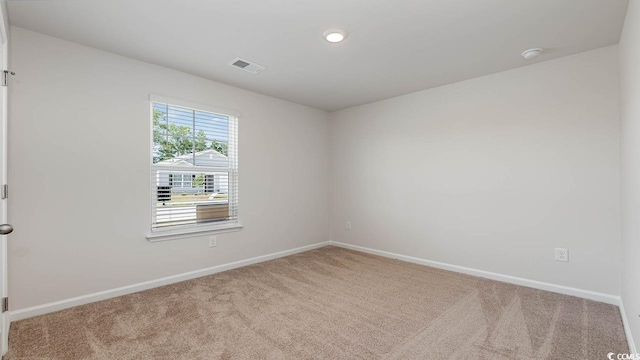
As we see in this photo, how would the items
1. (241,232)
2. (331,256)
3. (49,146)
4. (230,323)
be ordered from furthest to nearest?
(331,256) → (241,232) → (49,146) → (230,323)

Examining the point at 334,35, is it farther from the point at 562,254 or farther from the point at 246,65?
the point at 562,254

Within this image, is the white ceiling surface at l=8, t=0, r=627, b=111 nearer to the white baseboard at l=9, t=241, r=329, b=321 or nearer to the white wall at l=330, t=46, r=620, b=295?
the white wall at l=330, t=46, r=620, b=295

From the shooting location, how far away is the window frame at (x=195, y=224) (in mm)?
3131

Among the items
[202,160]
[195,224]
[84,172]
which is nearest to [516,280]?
[195,224]

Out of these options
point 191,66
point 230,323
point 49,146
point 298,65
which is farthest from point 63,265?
point 298,65

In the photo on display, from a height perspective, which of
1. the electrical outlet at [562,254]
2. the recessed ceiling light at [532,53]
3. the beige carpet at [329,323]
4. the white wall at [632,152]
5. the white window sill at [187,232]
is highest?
the recessed ceiling light at [532,53]

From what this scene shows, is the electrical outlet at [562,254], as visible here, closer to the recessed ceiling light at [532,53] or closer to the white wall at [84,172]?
the recessed ceiling light at [532,53]

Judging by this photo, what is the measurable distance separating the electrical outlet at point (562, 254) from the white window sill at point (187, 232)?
3.51 metres

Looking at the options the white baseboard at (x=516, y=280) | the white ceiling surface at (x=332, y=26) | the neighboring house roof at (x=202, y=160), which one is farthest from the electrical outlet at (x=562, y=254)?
the neighboring house roof at (x=202, y=160)

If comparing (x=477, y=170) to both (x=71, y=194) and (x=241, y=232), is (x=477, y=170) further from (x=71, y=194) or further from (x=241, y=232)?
(x=71, y=194)

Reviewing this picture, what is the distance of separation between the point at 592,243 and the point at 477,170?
1219mm

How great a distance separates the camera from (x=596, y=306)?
2.63m

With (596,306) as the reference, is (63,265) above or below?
above

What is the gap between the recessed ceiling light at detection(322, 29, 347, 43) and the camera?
2.44 meters
